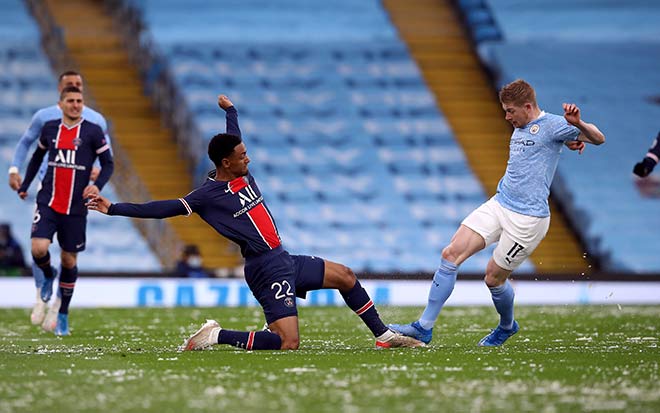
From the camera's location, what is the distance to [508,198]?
10945 millimetres

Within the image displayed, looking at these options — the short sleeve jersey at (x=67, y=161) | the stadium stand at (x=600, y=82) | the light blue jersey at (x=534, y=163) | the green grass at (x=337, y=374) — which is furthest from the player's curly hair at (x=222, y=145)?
the stadium stand at (x=600, y=82)

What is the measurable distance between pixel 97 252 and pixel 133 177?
1511mm

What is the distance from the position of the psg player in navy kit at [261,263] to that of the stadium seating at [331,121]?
12.7 metres

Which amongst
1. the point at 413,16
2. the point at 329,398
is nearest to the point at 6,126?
the point at 413,16

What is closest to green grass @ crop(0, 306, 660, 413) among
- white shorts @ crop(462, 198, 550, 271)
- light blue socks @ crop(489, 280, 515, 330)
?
light blue socks @ crop(489, 280, 515, 330)

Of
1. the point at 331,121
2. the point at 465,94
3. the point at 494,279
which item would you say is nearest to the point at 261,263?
the point at 494,279

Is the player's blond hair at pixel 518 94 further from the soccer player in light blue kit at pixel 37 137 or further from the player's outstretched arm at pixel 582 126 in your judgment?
the soccer player in light blue kit at pixel 37 137

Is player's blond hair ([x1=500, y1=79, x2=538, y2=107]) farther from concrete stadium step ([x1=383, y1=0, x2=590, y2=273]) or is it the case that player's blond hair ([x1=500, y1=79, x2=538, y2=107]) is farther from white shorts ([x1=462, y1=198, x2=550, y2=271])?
concrete stadium step ([x1=383, y1=0, x2=590, y2=273])

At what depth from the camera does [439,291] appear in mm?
10820

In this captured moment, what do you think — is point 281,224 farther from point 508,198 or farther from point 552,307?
point 508,198

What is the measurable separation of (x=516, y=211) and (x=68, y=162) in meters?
4.97

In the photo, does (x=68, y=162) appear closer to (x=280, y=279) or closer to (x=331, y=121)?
(x=280, y=279)

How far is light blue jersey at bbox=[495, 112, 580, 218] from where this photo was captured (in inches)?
426

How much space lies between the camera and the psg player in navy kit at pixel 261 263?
407 inches
